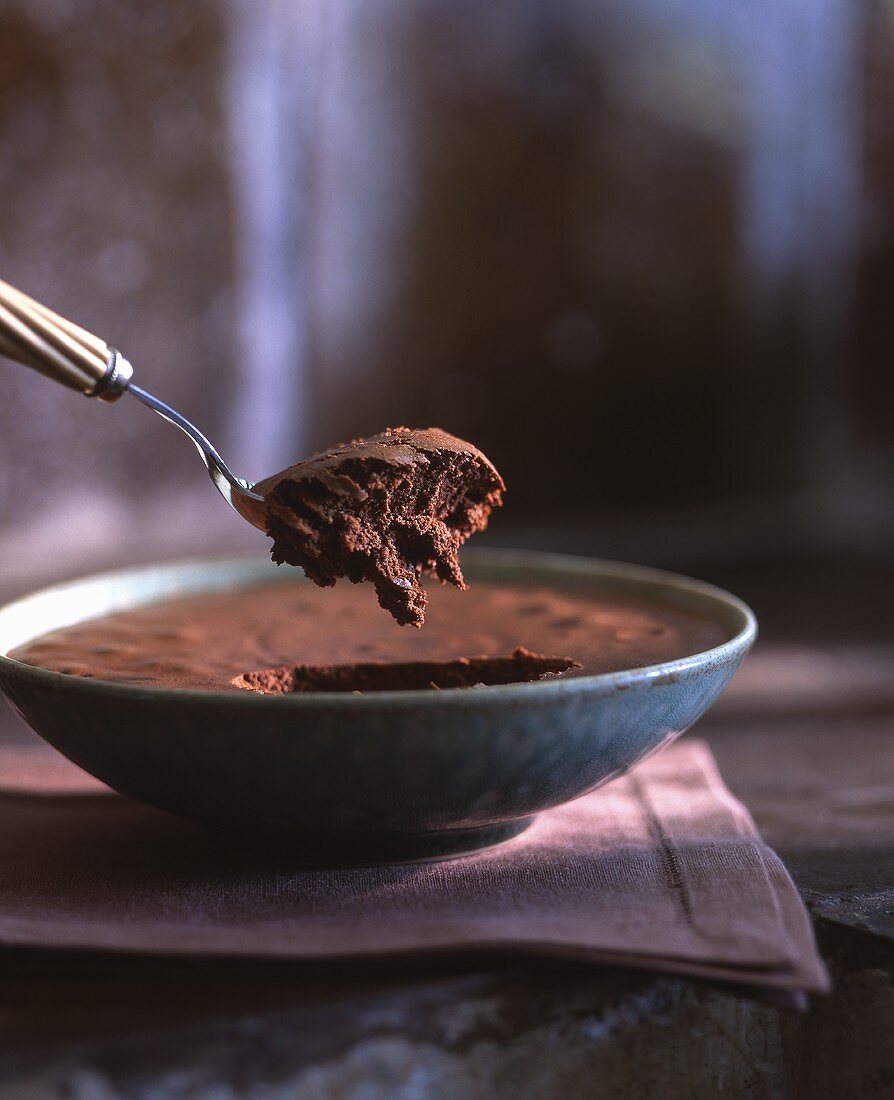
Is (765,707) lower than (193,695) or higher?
lower

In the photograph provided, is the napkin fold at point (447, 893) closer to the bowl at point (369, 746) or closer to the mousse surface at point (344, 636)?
the bowl at point (369, 746)

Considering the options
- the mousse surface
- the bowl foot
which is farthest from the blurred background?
the bowl foot

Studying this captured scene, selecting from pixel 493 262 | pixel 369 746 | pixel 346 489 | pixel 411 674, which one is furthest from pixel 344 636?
pixel 493 262

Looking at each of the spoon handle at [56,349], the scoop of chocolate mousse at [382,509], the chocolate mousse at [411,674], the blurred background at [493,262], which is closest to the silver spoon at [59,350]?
the spoon handle at [56,349]

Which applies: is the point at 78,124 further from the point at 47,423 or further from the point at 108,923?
the point at 108,923

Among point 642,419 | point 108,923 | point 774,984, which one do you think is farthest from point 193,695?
point 642,419

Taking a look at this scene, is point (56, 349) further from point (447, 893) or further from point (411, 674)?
point (447, 893)
